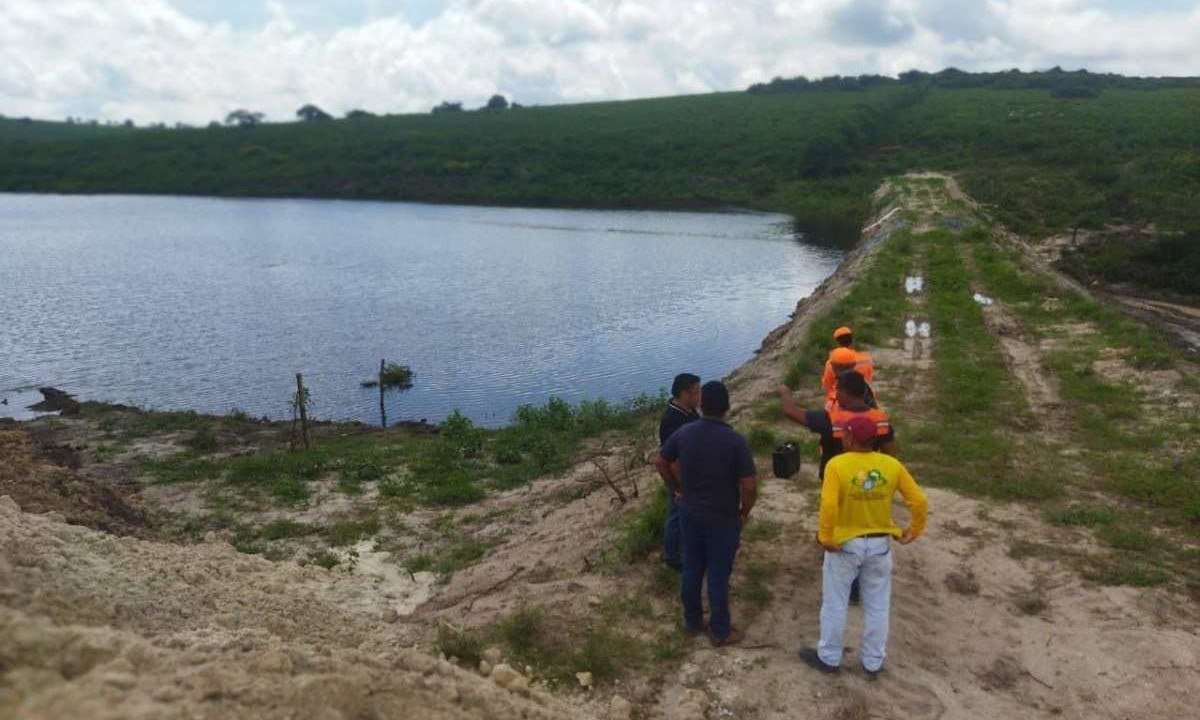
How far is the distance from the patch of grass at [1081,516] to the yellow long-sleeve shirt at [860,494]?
4.22 m

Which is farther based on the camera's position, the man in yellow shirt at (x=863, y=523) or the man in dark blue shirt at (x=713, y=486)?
the man in dark blue shirt at (x=713, y=486)

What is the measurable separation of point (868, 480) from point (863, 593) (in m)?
0.94

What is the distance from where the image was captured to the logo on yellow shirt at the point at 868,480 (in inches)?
233

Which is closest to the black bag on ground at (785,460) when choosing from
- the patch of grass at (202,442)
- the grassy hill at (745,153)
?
the patch of grass at (202,442)

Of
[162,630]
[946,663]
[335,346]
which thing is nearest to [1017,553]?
[946,663]

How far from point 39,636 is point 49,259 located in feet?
149

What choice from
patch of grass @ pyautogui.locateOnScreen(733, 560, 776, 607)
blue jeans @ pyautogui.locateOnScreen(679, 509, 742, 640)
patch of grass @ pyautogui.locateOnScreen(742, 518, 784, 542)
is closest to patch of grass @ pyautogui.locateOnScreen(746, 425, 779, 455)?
patch of grass @ pyautogui.locateOnScreen(742, 518, 784, 542)

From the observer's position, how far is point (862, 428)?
19.3 ft

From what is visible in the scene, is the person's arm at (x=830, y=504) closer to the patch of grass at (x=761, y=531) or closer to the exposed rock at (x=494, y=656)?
the exposed rock at (x=494, y=656)

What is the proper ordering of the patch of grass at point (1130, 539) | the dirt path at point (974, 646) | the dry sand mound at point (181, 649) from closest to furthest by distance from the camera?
1. the dry sand mound at point (181, 649)
2. the dirt path at point (974, 646)
3. the patch of grass at point (1130, 539)

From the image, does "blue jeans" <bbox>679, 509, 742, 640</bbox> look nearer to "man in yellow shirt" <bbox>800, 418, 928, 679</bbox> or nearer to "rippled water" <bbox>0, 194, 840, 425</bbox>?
"man in yellow shirt" <bbox>800, 418, 928, 679</bbox>

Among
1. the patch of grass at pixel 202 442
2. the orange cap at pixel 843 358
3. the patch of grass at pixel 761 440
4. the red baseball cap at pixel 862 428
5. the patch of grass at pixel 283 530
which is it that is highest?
the orange cap at pixel 843 358

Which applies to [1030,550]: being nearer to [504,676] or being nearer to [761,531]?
[761,531]

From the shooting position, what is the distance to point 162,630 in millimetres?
5570
